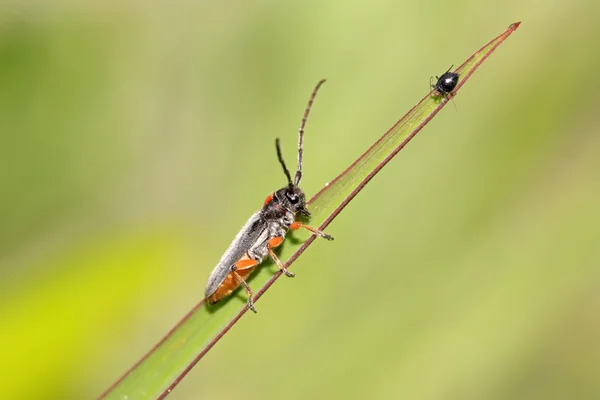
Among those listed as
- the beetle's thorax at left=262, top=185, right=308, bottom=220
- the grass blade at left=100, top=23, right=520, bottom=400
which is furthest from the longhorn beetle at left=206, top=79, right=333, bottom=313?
the grass blade at left=100, top=23, right=520, bottom=400

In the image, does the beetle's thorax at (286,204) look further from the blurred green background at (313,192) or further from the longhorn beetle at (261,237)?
the blurred green background at (313,192)

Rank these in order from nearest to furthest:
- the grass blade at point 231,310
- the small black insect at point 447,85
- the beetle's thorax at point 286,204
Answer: the grass blade at point 231,310, the small black insect at point 447,85, the beetle's thorax at point 286,204

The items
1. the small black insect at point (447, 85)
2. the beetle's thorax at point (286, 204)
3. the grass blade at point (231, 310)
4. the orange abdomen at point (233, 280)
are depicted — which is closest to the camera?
the grass blade at point (231, 310)

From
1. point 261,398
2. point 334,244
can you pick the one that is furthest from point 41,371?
point 334,244

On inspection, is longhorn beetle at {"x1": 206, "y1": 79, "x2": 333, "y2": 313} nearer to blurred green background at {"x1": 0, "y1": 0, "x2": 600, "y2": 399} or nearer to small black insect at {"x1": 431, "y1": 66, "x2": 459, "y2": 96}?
blurred green background at {"x1": 0, "y1": 0, "x2": 600, "y2": 399}

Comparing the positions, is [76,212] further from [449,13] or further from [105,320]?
[449,13]

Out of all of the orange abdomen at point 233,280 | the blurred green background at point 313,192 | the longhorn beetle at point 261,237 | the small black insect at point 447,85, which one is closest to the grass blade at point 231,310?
the small black insect at point 447,85
